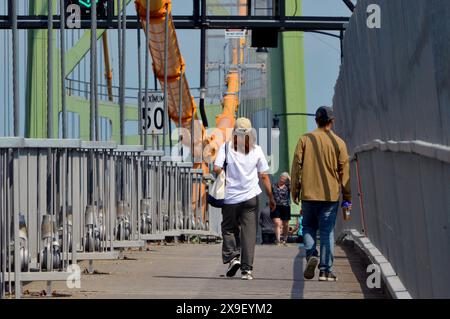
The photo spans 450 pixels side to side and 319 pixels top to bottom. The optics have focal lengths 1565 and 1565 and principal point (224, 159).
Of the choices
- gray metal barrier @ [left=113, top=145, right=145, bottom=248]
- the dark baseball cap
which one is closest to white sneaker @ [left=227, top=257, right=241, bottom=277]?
the dark baseball cap

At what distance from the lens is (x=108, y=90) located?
69688mm

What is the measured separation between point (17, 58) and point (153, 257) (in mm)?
6585

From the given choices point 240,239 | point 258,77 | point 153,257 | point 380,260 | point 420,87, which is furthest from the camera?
point 258,77

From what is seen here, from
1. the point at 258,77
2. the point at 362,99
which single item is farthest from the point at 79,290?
the point at 258,77

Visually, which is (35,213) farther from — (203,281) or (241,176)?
(241,176)

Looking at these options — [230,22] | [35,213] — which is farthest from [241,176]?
[230,22]

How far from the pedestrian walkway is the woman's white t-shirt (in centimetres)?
81

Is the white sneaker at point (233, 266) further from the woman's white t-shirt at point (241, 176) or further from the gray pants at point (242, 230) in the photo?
the woman's white t-shirt at point (241, 176)

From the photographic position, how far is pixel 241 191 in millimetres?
15109

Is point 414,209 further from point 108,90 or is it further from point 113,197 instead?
point 108,90

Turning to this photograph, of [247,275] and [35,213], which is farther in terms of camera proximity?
[247,275]

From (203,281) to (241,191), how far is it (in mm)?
1044

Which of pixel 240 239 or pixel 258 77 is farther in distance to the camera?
pixel 258 77

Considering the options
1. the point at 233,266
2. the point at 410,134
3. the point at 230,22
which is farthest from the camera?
the point at 230,22
